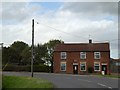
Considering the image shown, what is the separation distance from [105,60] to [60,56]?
10.1 meters

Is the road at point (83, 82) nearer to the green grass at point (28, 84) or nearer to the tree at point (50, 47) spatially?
the green grass at point (28, 84)

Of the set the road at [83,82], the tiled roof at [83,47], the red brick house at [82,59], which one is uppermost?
the tiled roof at [83,47]

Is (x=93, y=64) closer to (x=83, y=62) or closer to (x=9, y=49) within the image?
(x=83, y=62)

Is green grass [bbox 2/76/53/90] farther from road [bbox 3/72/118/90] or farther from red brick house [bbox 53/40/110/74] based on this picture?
red brick house [bbox 53/40/110/74]

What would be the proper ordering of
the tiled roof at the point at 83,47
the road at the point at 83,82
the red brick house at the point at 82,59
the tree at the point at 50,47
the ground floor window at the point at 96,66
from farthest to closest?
the tree at the point at 50,47, the tiled roof at the point at 83,47, the red brick house at the point at 82,59, the ground floor window at the point at 96,66, the road at the point at 83,82

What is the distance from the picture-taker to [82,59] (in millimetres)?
67062

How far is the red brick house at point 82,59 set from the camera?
66000mm

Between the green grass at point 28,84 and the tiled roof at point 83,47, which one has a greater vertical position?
the tiled roof at point 83,47

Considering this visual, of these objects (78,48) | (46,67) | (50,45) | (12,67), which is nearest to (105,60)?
(78,48)

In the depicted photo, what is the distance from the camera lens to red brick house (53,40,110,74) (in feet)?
217

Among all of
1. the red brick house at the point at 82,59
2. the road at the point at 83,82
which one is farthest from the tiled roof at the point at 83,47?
the road at the point at 83,82

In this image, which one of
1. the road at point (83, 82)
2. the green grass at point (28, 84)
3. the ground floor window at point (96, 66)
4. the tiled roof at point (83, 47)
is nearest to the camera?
the green grass at point (28, 84)

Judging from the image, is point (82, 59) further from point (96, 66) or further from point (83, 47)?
point (96, 66)

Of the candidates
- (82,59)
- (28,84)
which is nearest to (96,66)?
(82,59)
